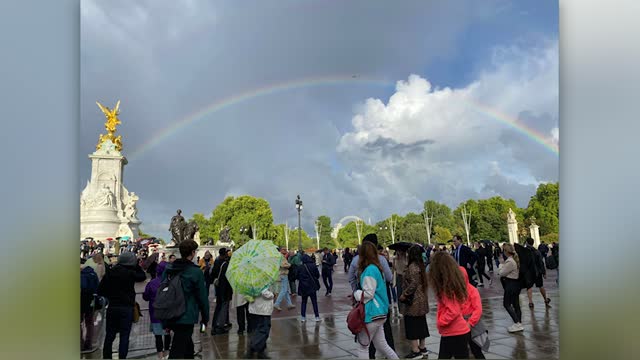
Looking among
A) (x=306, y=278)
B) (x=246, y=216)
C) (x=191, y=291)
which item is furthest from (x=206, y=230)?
(x=191, y=291)

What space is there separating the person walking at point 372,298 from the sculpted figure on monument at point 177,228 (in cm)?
2020

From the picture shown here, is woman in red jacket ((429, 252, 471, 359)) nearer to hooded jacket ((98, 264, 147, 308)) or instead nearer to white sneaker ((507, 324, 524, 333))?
white sneaker ((507, 324, 524, 333))

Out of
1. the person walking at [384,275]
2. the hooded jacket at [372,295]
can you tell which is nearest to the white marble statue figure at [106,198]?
the person walking at [384,275]

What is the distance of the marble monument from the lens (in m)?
38.0

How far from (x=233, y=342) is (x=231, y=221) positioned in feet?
229

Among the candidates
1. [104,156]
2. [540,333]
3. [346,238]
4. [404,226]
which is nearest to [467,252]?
[540,333]

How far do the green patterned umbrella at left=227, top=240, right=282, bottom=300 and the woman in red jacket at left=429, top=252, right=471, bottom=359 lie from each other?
2274mm

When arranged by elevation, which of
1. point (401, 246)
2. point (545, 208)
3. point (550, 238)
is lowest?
point (550, 238)

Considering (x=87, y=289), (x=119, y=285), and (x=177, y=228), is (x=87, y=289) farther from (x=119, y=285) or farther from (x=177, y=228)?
(x=177, y=228)

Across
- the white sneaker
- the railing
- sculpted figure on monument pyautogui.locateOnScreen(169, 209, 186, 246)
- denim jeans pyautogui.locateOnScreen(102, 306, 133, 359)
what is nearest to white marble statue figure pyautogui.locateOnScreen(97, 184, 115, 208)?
sculpted figure on monument pyautogui.locateOnScreen(169, 209, 186, 246)

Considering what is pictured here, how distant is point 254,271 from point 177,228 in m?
19.6

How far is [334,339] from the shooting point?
7340 mm

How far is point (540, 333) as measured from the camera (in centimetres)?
724
